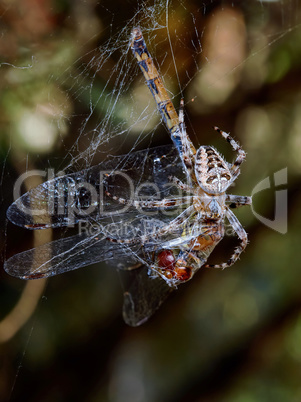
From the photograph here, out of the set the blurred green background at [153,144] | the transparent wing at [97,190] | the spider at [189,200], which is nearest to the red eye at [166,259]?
the spider at [189,200]

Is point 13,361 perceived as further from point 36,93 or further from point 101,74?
point 101,74

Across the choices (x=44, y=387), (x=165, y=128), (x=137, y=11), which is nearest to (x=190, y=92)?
(x=165, y=128)

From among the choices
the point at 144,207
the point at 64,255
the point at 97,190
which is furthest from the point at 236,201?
the point at 64,255

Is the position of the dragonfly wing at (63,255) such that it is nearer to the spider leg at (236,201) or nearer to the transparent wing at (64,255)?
the transparent wing at (64,255)

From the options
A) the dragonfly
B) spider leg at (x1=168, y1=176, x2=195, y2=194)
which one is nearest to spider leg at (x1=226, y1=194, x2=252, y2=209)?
the dragonfly

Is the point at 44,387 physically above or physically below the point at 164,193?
below

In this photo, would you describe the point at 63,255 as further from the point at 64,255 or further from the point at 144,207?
the point at 144,207
